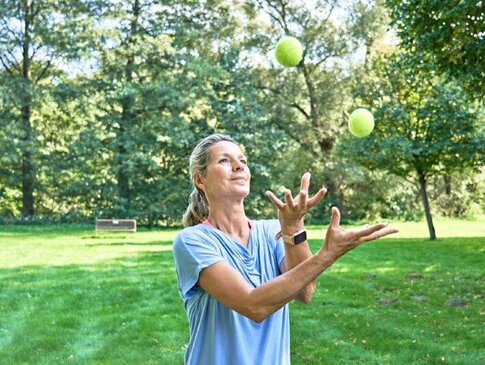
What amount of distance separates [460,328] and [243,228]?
5.88 metres

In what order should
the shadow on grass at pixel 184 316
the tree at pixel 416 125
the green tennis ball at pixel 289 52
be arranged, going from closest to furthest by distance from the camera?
the green tennis ball at pixel 289 52, the shadow on grass at pixel 184 316, the tree at pixel 416 125

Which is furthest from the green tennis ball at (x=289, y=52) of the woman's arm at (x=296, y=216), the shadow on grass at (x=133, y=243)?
the shadow on grass at (x=133, y=243)

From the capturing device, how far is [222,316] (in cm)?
230

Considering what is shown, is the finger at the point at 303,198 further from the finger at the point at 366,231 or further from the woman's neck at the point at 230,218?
the woman's neck at the point at 230,218

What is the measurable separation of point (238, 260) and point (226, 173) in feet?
1.26

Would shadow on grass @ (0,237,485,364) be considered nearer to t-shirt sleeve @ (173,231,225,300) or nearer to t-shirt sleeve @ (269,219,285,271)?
t-shirt sleeve @ (269,219,285,271)

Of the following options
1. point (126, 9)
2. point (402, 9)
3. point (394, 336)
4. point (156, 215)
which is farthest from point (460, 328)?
point (126, 9)

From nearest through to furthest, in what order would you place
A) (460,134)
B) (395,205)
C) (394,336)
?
(394,336) → (460,134) → (395,205)

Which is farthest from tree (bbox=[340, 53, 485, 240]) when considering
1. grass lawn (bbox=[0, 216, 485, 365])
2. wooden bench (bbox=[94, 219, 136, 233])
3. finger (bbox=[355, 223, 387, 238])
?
finger (bbox=[355, 223, 387, 238])

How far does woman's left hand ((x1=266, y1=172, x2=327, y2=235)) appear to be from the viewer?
6.96 ft

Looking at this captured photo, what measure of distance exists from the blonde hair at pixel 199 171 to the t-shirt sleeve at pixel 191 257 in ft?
1.18

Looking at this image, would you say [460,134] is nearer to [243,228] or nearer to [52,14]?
[243,228]

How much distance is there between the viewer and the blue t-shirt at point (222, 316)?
228cm

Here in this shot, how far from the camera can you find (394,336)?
283 inches
